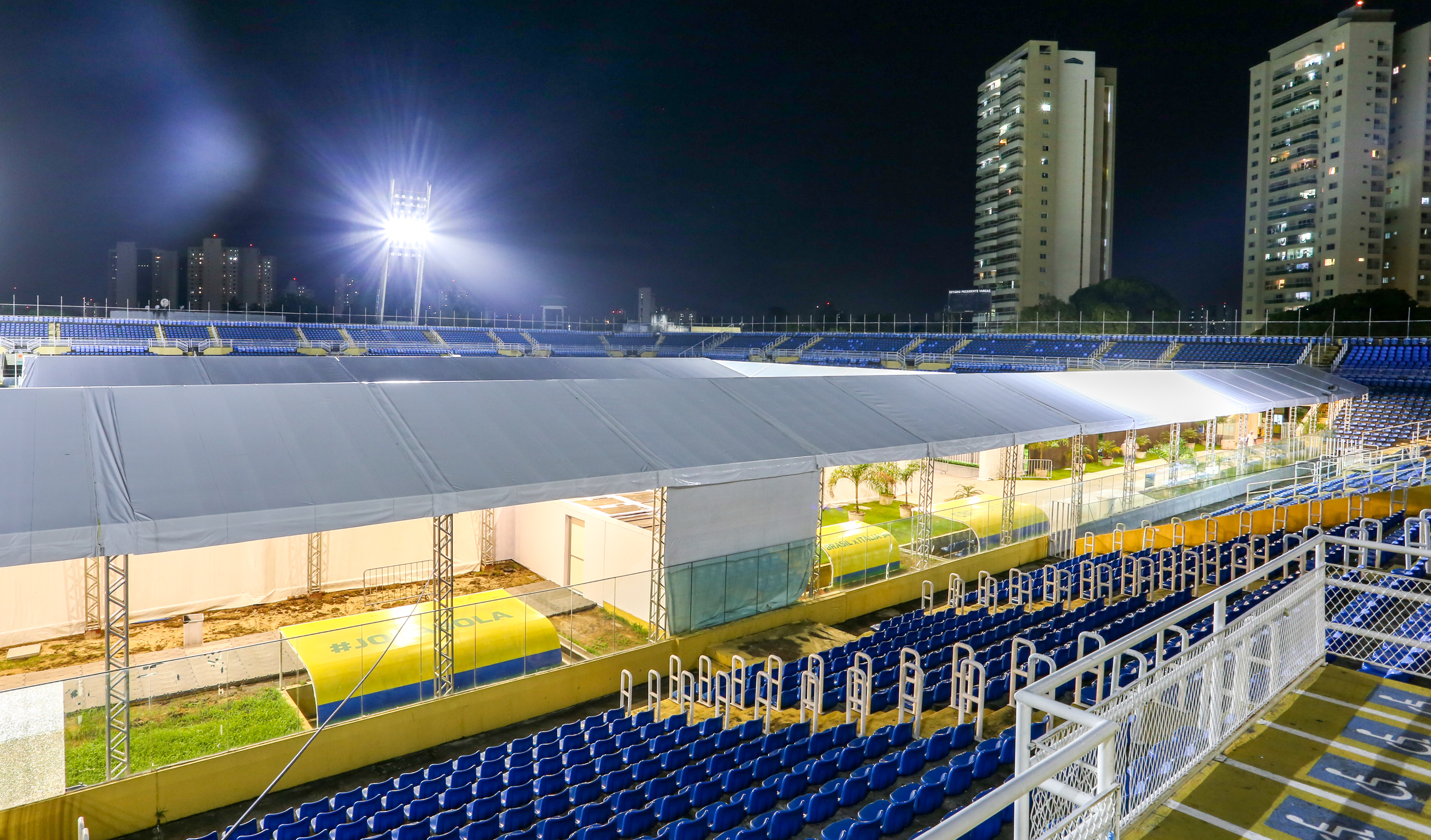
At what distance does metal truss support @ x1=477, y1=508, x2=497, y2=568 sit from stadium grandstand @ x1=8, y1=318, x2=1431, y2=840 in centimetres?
8

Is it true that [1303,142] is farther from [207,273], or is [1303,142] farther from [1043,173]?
[207,273]

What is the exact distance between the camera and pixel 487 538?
60.4 feet

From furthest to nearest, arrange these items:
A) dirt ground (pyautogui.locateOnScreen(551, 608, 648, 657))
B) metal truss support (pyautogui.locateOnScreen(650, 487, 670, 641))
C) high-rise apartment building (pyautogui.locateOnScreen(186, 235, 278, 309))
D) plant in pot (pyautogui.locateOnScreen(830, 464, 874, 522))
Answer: high-rise apartment building (pyautogui.locateOnScreen(186, 235, 278, 309)) → plant in pot (pyautogui.locateOnScreen(830, 464, 874, 522)) → metal truss support (pyautogui.locateOnScreen(650, 487, 670, 641)) → dirt ground (pyautogui.locateOnScreen(551, 608, 648, 657))

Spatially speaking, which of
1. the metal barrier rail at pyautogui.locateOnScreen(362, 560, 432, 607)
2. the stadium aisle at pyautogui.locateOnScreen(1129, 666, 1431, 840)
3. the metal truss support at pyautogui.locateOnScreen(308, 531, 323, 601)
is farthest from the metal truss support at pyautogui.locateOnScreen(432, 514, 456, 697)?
the stadium aisle at pyautogui.locateOnScreen(1129, 666, 1431, 840)

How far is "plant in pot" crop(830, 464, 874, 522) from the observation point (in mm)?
25719

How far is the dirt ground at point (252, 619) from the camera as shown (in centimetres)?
1270

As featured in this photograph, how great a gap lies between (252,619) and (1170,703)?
47.7 ft

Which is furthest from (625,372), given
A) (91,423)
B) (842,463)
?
(91,423)

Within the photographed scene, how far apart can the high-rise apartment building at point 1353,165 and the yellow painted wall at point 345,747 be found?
120m

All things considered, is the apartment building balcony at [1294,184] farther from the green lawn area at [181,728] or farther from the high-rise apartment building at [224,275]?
the high-rise apartment building at [224,275]

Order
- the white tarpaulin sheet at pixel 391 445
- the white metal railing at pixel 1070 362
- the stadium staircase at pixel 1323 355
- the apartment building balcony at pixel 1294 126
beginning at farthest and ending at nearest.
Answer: the apartment building balcony at pixel 1294 126
the stadium staircase at pixel 1323 355
the white metal railing at pixel 1070 362
the white tarpaulin sheet at pixel 391 445

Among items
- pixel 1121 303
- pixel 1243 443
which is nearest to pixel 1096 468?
pixel 1243 443

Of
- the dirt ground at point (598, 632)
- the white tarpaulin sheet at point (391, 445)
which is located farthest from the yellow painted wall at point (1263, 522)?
the dirt ground at point (598, 632)

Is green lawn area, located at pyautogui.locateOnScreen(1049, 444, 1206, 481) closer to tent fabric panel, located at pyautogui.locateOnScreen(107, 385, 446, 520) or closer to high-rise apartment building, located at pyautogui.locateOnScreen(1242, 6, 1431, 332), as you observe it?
tent fabric panel, located at pyautogui.locateOnScreen(107, 385, 446, 520)
